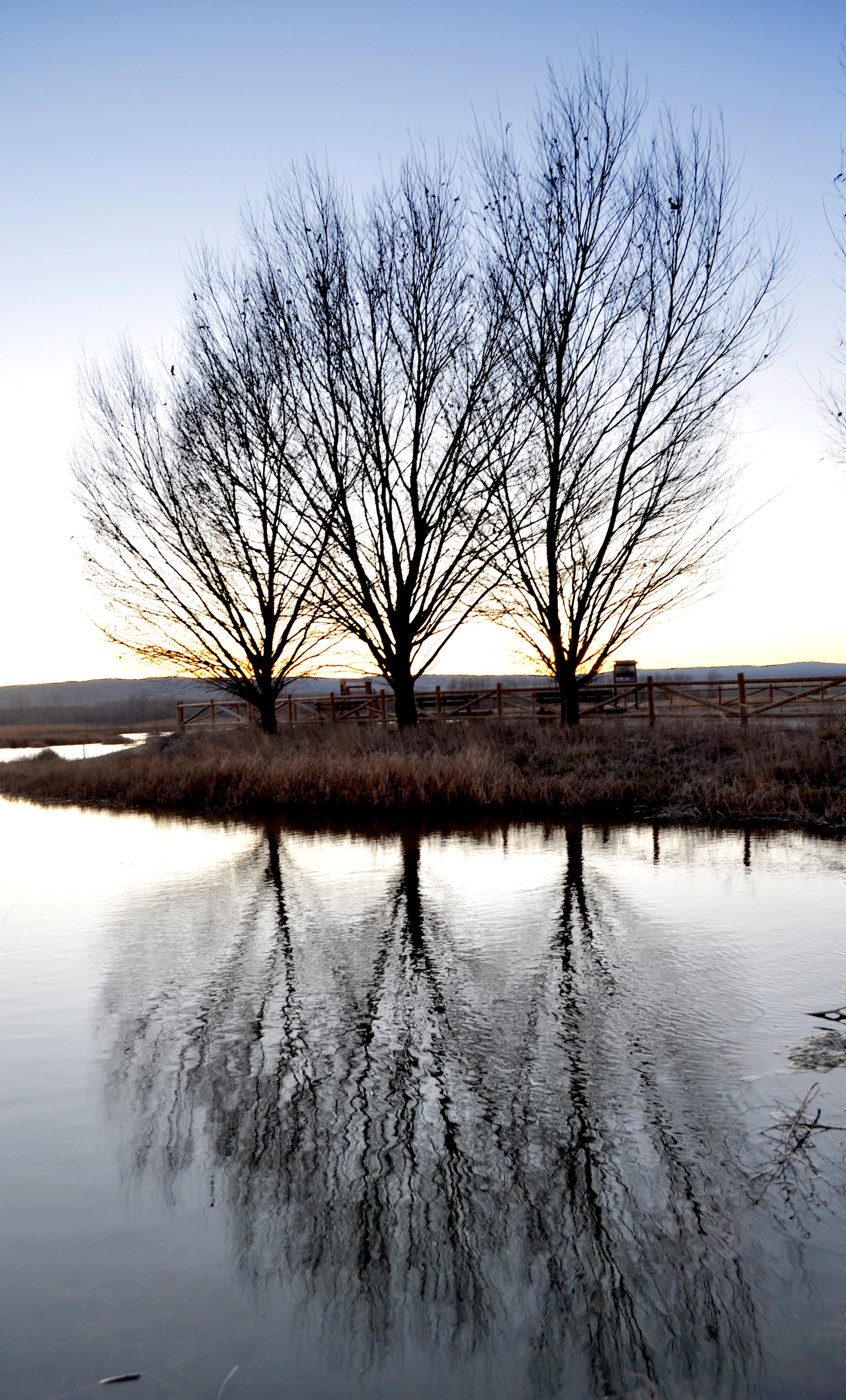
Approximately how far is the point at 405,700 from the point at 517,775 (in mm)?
5474

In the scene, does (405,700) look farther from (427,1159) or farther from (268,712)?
(427,1159)

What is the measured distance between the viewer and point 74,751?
Answer: 1654 inches

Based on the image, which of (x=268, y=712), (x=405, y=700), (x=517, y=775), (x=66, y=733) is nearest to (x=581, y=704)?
(x=405, y=700)

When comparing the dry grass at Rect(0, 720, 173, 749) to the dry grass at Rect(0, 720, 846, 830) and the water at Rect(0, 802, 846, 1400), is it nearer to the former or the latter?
the dry grass at Rect(0, 720, 846, 830)

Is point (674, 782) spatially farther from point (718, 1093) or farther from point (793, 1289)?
point (793, 1289)

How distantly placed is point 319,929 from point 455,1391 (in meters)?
5.63

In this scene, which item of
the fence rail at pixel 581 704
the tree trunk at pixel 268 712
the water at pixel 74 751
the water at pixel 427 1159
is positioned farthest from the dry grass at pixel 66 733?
the water at pixel 427 1159

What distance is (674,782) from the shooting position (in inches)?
621

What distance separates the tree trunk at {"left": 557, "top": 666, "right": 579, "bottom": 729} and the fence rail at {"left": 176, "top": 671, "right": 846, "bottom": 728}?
2.91 m

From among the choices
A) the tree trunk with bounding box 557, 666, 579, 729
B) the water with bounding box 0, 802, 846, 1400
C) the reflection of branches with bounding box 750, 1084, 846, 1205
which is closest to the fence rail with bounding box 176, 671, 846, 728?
the tree trunk with bounding box 557, 666, 579, 729

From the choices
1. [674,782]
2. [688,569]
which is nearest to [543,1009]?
[674,782]

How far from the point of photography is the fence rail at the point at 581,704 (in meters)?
24.4

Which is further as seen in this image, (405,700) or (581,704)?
(581,704)

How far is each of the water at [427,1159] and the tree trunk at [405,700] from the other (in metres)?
12.6
